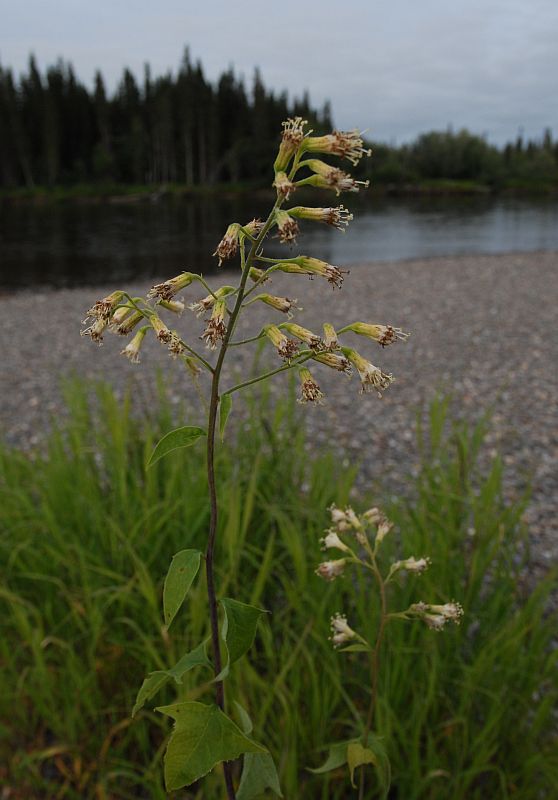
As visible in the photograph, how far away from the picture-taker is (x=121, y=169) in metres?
61.9

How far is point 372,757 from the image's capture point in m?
1.11

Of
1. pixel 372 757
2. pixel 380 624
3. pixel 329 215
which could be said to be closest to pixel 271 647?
pixel 380 624

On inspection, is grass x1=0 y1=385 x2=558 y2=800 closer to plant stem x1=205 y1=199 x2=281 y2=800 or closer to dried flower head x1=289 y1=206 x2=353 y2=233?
plant stem x1=205 y1=199 x2=281 y2=800

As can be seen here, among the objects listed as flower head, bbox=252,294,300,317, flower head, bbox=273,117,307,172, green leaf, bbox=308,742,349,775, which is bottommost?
green leaf, bbox=308,742,349,775

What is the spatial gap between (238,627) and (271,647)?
1.81 metres

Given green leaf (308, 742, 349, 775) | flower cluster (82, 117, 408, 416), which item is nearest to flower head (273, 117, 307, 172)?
flower cluster (82, 117, 408, 416)

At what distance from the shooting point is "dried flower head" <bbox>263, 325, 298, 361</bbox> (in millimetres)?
968

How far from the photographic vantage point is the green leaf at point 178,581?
83 centimetres

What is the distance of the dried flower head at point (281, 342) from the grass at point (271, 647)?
152 cm

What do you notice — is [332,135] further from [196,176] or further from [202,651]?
[196,176]

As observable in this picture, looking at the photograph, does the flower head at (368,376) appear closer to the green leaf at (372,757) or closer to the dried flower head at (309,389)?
the dried flower head at (309,389)

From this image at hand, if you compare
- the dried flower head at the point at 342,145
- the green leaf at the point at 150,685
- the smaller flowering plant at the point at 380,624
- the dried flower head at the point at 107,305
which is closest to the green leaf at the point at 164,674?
the green leaf at the point at 150,685

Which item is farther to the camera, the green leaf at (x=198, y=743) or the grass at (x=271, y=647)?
the grass at (x=271, y=647)

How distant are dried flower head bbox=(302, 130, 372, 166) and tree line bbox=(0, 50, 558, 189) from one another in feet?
185
